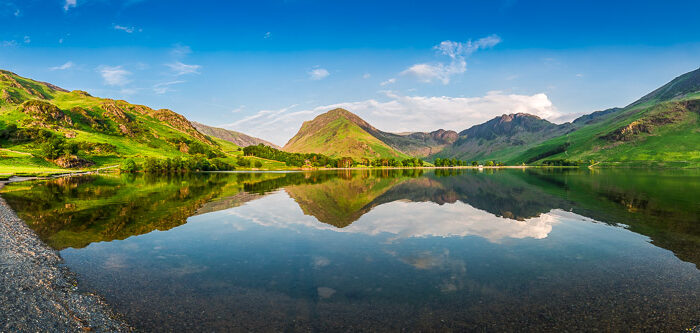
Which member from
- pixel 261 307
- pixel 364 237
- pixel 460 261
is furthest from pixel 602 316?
pixel 364 237

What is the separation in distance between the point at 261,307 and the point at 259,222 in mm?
23337

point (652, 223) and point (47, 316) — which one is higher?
point (47, 316)

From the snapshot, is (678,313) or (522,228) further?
(522,228)

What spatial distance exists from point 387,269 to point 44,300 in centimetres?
1841

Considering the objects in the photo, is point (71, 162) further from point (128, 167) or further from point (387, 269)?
point (387, 269)

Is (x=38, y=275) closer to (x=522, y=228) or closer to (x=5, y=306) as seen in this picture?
(x=5, y=306)

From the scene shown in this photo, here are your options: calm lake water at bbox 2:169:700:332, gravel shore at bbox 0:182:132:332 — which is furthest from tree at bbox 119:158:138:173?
gravel shore at bbox 0:182:132:332

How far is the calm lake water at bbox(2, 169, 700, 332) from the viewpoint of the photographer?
1369 centimetres

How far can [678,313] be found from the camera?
46.1ft

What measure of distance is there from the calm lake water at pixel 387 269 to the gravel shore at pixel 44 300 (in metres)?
0.83

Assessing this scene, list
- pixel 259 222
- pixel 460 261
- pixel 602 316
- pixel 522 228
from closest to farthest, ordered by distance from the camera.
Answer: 1. pixel 602 316
2. pixel 460 261
3. pixel 522 228
4. pixel 259 222

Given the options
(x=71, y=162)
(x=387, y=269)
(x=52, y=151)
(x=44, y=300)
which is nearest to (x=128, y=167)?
(x=71, y=162)

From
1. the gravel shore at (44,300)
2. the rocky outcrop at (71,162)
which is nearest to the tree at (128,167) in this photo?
the rocky outcrop at (71,162)

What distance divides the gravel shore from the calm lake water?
2.73ft
